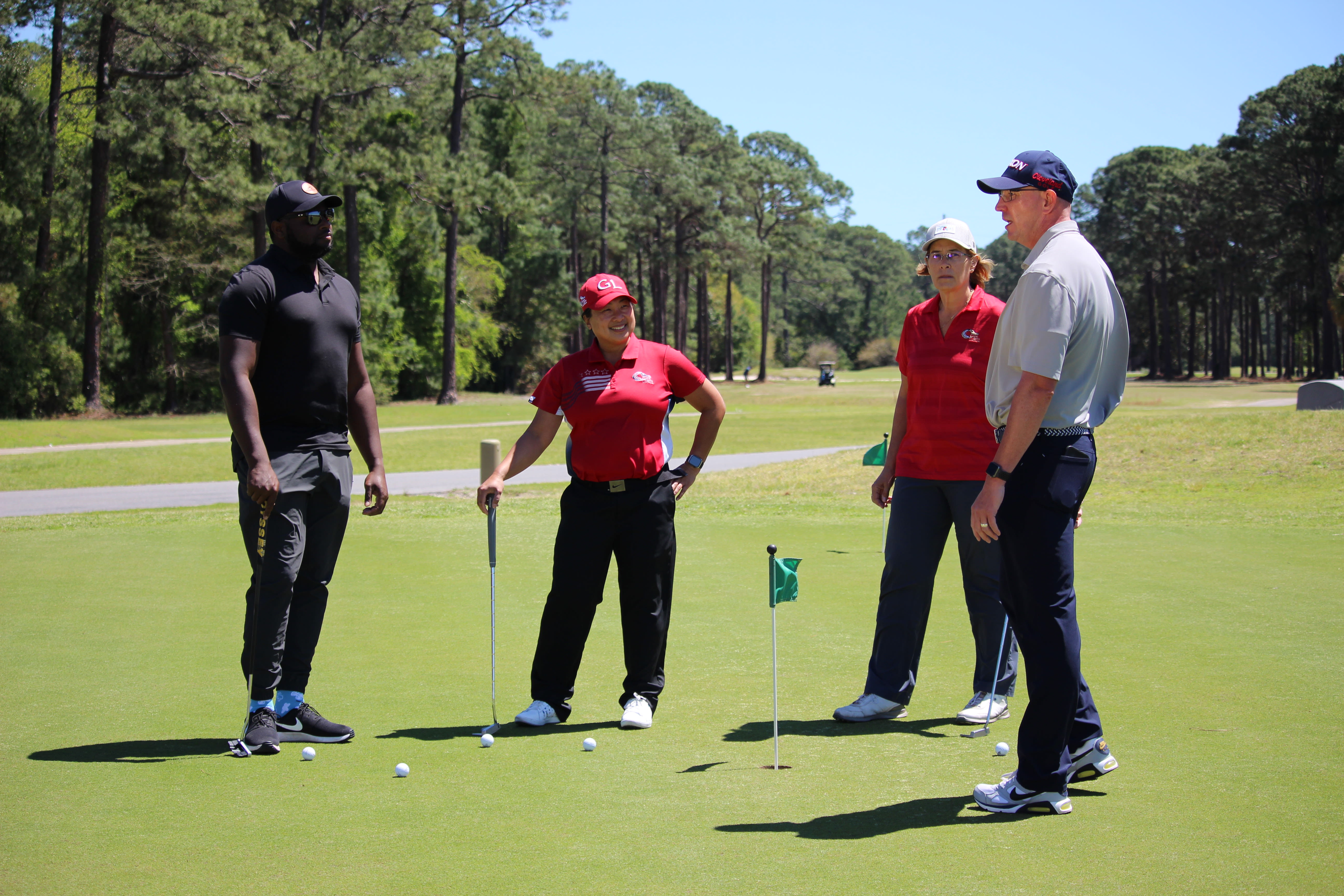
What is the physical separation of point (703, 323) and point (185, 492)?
58.6 m

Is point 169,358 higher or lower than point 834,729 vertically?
higher

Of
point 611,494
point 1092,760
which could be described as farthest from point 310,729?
point 1092,760

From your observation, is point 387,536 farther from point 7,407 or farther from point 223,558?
point 7,407

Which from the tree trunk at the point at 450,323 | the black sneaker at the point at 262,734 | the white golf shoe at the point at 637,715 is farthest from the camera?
the tree trunk at the point at 450,323

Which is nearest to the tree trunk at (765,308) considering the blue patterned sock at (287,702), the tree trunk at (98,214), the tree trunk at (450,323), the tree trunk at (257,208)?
the tree trunk at (450,323)

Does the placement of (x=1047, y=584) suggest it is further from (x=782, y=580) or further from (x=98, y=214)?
(x=98, y=214)

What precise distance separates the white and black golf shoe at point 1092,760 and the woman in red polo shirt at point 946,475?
1.04m

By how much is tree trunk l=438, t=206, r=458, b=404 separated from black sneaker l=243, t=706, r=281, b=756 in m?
40.9

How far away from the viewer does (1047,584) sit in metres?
4.02

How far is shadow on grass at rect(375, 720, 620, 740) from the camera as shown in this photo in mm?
4828

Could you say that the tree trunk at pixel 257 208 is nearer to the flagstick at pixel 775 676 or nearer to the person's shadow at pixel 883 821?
the flagstick at pixel 775 676

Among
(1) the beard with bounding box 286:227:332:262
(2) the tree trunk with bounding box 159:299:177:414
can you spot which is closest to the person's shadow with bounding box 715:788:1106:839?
(1) the beard with bounding box 286:227:332:262

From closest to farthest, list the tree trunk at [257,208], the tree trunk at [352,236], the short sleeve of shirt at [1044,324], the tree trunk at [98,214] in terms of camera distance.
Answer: the short sleeve of shirt at [1044,324], the tree trunk at [98,214], the tree trunk at [257,208], the tree trunk at [352,236]

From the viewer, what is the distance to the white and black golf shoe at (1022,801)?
12.8 ft
